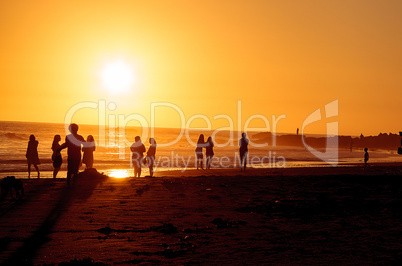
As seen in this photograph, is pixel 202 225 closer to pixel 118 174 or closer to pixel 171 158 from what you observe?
pixel 118 174

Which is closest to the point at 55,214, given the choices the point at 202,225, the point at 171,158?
the point at 202,225

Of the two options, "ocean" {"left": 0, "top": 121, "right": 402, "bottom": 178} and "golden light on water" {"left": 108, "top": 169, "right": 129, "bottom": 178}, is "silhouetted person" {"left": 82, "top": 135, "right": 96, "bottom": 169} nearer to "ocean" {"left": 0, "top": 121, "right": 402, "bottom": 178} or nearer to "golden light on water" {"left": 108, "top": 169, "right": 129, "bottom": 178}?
"ocean" {"left": 0, "top": 121, "right": 402, "bottom": 178}

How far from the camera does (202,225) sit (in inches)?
333

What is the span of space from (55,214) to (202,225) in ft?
10.6

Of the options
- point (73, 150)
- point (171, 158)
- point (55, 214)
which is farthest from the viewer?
point (171, 158)

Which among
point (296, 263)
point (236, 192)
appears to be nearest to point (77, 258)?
point (296, 263)

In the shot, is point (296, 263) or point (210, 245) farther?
point (210, 245)

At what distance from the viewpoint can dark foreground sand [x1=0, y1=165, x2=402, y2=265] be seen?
20.4ft

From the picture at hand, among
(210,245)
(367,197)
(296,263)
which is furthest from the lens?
(367,197)

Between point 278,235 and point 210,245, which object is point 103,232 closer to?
point 210,245

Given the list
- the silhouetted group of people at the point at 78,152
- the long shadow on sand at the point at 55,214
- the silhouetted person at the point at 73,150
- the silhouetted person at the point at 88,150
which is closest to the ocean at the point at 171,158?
the silhouetted group of people at the point at 78,152

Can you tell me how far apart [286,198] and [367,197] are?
7.10 feet

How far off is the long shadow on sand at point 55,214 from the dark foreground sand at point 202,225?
0.02 m

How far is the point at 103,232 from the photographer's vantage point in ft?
25.3
